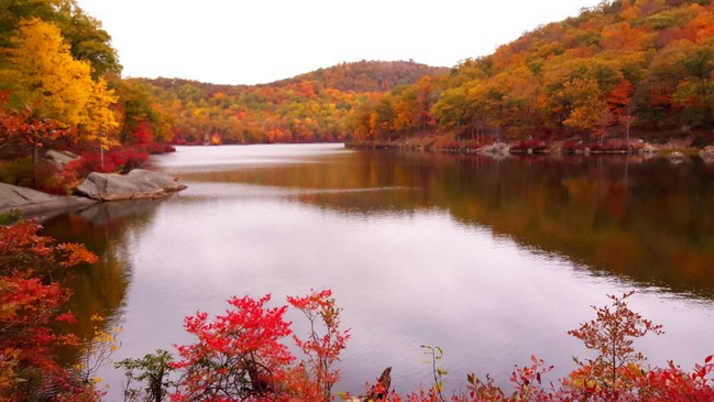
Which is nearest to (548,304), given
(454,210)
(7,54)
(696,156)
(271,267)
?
(271,267)

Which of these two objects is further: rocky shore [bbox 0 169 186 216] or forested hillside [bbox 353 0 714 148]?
forested hillside [bbox 353 0 714 148]

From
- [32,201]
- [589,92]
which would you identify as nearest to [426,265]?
[32,201]

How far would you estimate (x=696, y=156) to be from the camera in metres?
57.9

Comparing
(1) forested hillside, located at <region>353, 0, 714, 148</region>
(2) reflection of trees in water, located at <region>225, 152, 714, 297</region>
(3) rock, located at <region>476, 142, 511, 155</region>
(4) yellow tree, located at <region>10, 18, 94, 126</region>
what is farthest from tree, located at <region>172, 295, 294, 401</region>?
(3) rock, located at <region>476, 142, 511, 155</region>

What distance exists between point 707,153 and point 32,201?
213 feet

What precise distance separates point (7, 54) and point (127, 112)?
3712 cm

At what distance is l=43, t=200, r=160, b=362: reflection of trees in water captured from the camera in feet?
42.8

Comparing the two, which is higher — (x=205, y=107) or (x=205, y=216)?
(x=205, y=107)

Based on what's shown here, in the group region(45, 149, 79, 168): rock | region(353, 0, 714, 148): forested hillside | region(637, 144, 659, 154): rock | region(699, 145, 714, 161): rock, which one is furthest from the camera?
region(353, 0, 714, 148): forested hillside

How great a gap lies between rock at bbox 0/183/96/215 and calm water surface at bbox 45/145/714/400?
1.99m

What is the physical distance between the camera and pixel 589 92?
71.9 m

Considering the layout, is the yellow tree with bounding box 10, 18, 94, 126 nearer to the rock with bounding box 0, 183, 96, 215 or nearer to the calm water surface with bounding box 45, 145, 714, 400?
the rock with bounding box 0, 183, 96, 215

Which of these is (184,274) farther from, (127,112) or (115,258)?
(127,112)

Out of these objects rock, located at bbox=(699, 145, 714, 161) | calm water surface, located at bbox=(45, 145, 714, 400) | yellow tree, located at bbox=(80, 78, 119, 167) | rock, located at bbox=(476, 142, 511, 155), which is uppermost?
yellow tree, located at bbox=(80, 78, 119, 167)
